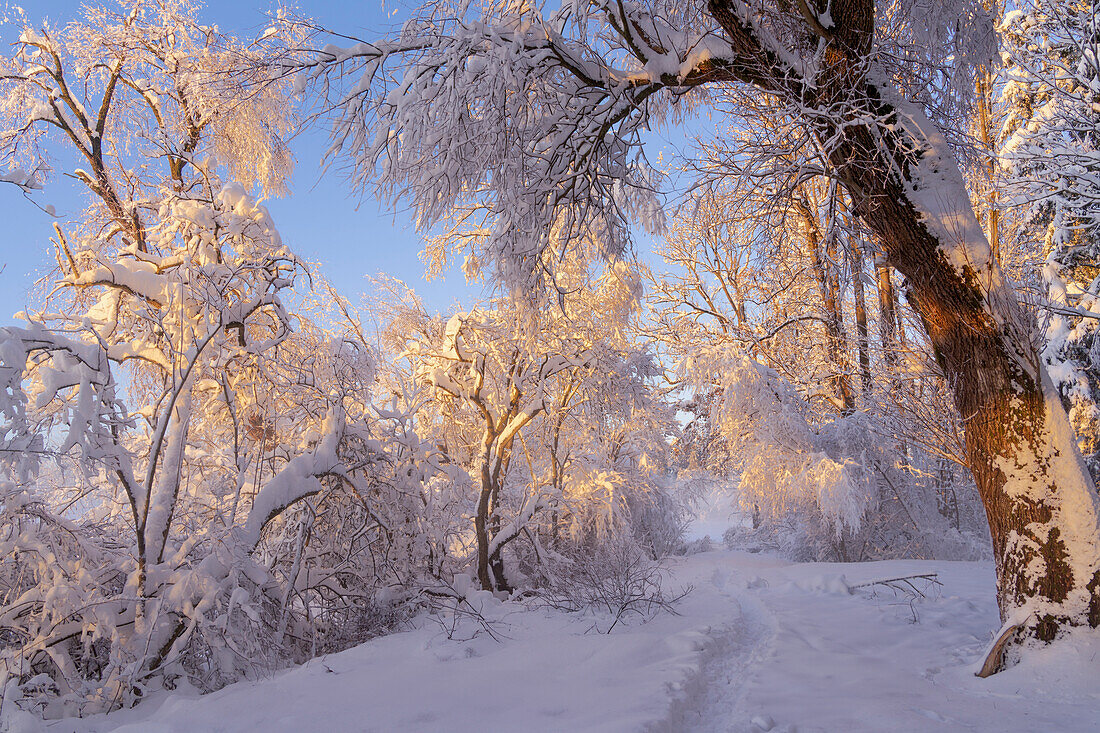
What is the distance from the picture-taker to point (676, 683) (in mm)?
4074

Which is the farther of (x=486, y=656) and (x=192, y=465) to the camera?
(x=192, y=465)

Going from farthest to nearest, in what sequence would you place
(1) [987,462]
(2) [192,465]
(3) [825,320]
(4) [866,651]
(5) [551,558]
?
(3) [825,320] < (5) [551,558] < (2) [192,465] < (4) [866,651] < (1) [987,462]

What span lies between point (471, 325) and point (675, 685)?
6.66 m

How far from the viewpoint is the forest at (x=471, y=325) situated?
169 inches

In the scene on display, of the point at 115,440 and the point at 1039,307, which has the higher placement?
the point at 1039,307

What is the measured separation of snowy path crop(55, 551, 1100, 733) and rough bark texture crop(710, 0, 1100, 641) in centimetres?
47

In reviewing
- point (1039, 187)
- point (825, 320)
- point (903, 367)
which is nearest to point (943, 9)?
point (1039, 187)

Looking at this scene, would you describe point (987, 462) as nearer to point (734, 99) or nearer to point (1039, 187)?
point (1039, 187)

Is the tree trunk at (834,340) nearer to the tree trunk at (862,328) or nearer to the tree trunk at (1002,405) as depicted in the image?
the tree trunk at (862,328)

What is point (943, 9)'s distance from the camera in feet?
17.8

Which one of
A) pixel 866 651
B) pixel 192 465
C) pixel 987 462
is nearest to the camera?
pixel 987 462

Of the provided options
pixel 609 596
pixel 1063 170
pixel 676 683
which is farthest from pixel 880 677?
pixel 1063 170

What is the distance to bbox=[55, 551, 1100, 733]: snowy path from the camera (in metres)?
3.42

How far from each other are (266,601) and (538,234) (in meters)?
4.20
